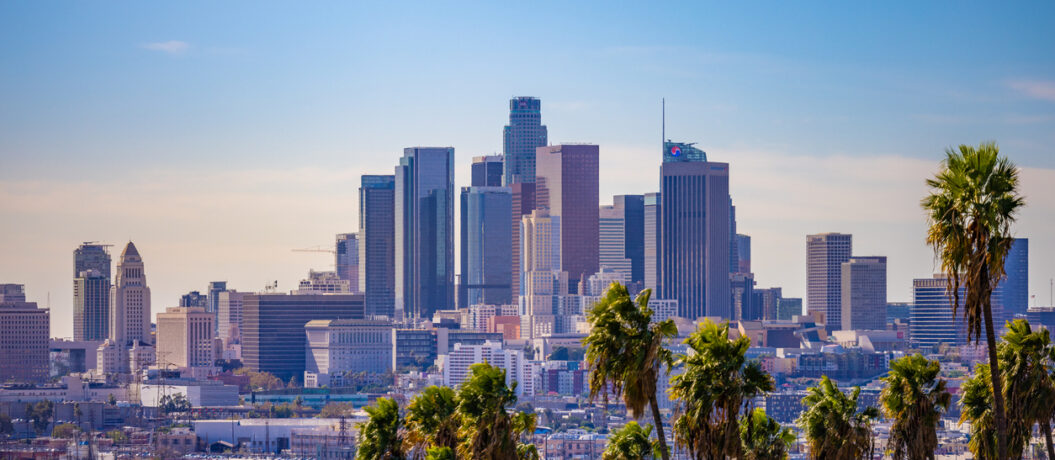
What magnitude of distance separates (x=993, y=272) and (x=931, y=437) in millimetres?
7145

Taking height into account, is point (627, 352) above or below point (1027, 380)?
above

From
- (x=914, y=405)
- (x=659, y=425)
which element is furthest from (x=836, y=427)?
(x=659, y=425)

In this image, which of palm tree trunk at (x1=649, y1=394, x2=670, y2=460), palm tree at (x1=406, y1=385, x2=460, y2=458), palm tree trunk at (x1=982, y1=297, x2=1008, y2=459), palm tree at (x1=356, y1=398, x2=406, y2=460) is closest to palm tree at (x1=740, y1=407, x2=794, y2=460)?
palm tree trunk at (x1=649, y1=394, x2=670, y2=460)

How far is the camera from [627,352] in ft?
103

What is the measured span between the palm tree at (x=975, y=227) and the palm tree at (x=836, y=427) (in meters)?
6.56

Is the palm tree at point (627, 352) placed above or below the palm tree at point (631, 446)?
above

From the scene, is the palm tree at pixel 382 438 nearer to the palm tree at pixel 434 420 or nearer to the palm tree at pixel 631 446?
the palm tree at pixel 434 420

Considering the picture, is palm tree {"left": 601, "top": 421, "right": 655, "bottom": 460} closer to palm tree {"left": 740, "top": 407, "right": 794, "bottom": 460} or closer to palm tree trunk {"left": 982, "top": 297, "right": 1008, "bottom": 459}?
palm tree {"left": 740, "top": 407, "right": 794, "bottom": 460}

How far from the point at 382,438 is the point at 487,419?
12.5 feet

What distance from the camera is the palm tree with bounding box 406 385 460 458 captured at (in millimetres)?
36812

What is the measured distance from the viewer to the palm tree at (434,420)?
36812mm

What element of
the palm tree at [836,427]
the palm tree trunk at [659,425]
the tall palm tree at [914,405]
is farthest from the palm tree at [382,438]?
the tall palm tree at [914,405]

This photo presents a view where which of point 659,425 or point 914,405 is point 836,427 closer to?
point 914,405

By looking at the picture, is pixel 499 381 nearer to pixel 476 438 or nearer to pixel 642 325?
pixel 476 438
